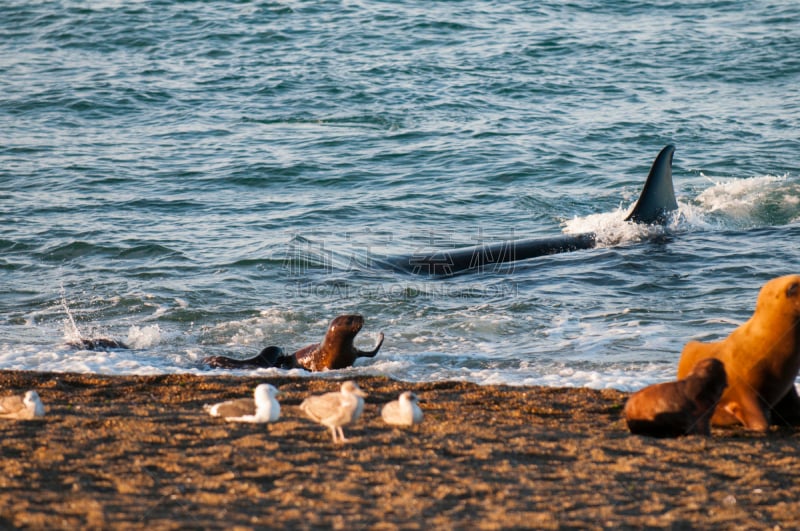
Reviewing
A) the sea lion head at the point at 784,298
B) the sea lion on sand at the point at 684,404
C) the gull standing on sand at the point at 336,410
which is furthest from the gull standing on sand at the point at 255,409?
the sea lion head at the point at 784,298

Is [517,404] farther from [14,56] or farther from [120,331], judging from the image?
[14,56]

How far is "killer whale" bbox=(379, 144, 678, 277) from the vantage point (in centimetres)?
1191

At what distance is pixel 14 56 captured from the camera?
24562 millimetres

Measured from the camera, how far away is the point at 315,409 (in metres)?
5.80

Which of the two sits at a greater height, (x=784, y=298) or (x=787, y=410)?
(x=784, y=298)

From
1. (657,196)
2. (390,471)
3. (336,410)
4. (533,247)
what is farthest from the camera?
(657,196)

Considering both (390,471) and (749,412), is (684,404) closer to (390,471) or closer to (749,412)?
(749,412)

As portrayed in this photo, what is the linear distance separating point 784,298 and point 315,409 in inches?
118

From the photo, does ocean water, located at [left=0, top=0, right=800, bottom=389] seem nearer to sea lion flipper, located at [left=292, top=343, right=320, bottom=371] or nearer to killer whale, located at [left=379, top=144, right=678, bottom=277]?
killer whale, located at [left=379, top=144, right=678, bottom=277]

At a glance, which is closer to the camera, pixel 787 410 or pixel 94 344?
pixel 787 410

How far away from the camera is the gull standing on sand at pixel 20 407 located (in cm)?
613

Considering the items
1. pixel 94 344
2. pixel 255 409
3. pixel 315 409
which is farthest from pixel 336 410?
pixel 94 344

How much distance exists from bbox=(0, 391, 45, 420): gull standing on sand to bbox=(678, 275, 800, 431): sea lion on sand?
4302 millimetres

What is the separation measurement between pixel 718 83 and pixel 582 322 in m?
13.6
